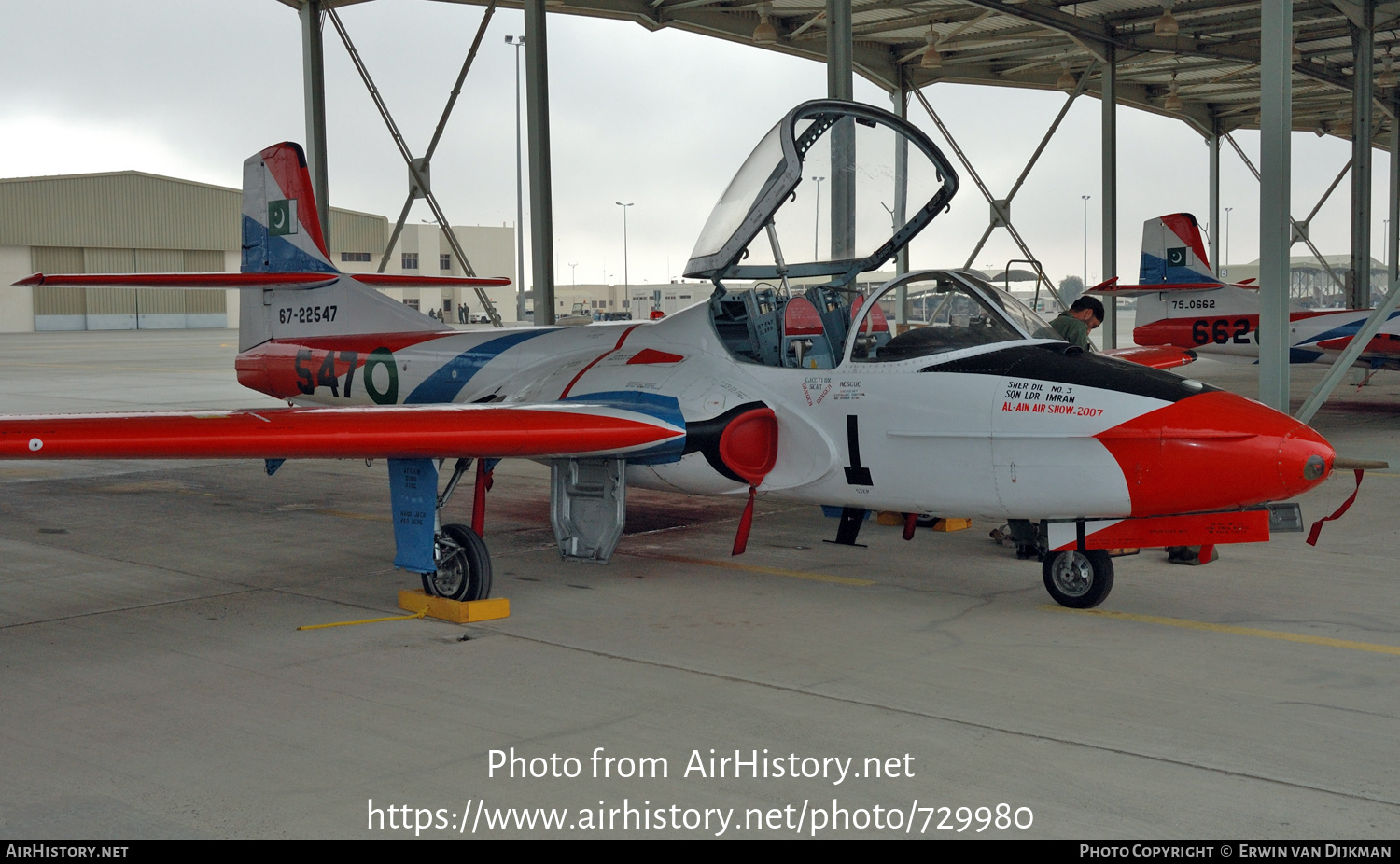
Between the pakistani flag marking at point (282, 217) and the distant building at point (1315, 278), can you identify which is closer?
the pakistani flag marking at point (282, 217)

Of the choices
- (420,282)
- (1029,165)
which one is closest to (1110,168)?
(1029,165)

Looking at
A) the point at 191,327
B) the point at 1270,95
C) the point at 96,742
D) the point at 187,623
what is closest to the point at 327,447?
the point at 187,623

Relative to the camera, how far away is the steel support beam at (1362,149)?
16.3 metres

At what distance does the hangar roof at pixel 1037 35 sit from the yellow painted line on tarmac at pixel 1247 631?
535 inches

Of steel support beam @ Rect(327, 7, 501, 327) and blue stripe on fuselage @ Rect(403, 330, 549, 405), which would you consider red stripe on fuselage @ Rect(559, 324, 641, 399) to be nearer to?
blue stripe on fuselage @ Rect(403, 330, 549, 405)

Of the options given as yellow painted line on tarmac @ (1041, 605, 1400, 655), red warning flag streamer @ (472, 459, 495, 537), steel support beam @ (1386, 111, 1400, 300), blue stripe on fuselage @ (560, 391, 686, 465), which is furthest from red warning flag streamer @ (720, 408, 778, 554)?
steel support beam @ (1386, 111, 1400, 300)

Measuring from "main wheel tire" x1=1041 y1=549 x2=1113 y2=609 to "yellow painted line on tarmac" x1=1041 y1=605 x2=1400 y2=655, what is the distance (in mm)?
62

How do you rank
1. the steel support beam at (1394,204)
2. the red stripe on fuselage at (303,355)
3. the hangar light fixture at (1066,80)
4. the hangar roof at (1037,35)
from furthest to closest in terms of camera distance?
the steel support beam at (1394,204) → the hangar light fixture at (1066,80) → the hangar roof at (1037,35) → the red stripe on fuselage at (303,355)

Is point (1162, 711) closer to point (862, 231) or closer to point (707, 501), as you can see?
point (862, 231)

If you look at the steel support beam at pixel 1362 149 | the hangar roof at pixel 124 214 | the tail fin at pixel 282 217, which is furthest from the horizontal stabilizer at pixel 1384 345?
the hangar roof at pixel 124 214

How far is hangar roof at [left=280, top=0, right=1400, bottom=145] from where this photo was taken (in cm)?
1892

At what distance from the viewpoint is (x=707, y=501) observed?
10656 mm

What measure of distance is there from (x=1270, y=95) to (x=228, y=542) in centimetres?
928

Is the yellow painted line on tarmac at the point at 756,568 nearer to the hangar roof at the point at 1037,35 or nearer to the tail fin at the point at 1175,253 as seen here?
the hangar roof at the point at 1037,35
